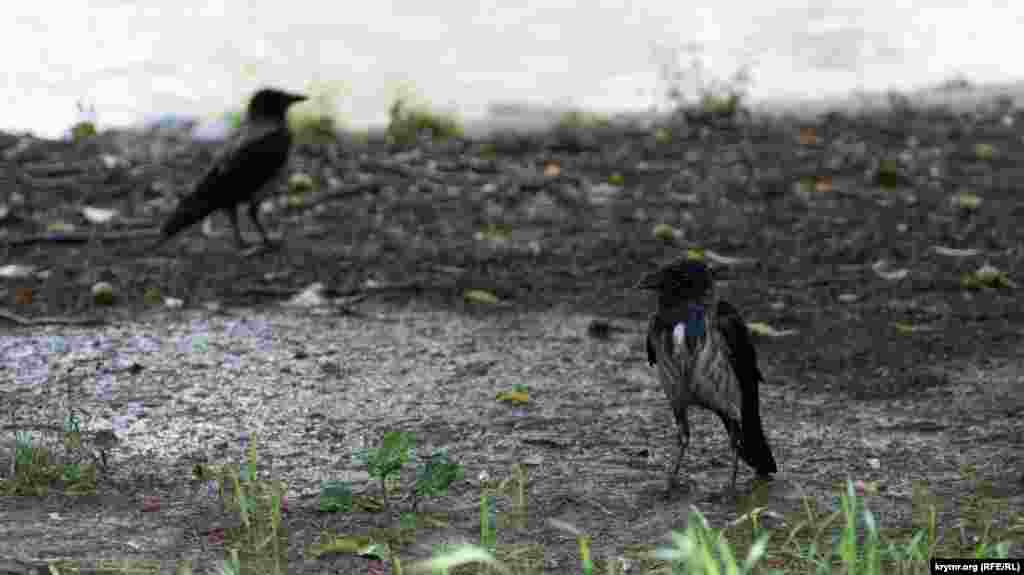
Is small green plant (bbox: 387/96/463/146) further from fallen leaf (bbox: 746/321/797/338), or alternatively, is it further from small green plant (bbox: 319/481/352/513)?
small green plant (bbox: 319/481/352/513)

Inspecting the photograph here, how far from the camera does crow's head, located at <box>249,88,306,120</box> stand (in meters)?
7.97

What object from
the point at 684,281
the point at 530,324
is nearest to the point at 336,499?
the point at 684,281

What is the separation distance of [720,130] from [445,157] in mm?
2158

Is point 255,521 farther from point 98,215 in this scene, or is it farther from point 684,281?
point 98,215

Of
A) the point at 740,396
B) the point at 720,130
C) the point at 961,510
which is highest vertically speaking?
the point at 720,130

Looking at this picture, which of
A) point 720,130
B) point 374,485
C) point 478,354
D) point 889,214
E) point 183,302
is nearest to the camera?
point 374,485

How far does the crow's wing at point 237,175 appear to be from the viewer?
743 cm

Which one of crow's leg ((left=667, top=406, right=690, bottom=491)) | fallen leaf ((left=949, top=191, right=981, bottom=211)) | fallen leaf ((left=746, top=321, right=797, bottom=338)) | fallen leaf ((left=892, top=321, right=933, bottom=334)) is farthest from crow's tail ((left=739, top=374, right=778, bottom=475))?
fallen leaf ((left=949, top=191, right=981, bottom=211))

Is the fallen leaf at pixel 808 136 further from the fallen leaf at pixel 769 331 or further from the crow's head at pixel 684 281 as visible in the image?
the crow's head at pixel 684 281

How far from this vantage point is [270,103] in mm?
8000

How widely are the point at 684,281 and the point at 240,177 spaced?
13.4 feet

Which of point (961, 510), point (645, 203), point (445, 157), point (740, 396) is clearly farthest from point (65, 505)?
point (445, 157)

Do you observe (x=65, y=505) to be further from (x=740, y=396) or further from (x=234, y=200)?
(x=234, y=200)

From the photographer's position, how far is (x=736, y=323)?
4.12 m
